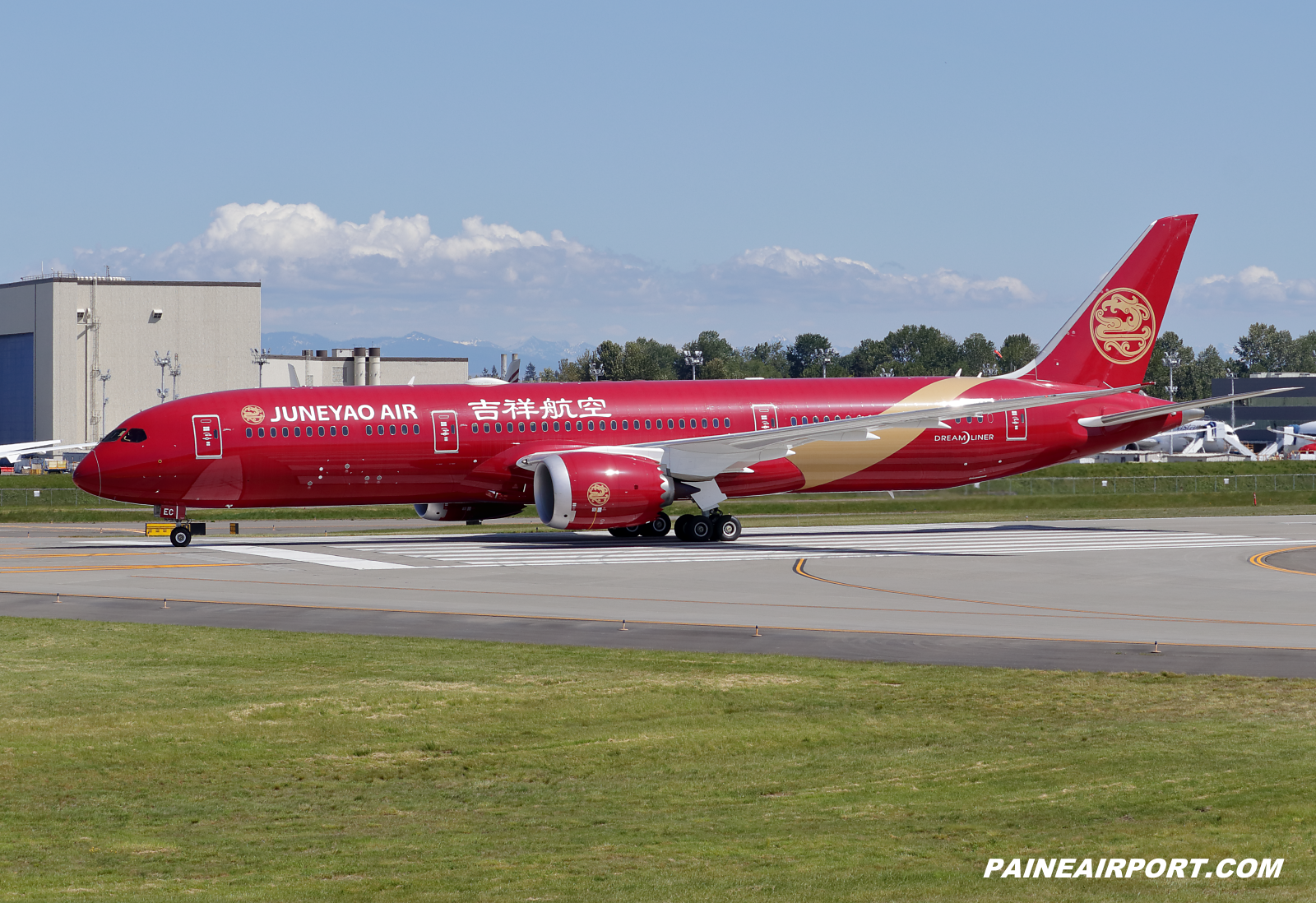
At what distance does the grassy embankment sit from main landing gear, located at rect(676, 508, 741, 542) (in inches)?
404

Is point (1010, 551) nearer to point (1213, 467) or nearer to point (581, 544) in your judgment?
point (581, 544)

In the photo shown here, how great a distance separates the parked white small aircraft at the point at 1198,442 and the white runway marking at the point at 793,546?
278 ft

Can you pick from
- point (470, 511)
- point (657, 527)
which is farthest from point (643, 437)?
point (470, 511)

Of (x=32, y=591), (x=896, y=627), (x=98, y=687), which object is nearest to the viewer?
(x=98, y=687)

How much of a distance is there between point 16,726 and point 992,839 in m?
11.0

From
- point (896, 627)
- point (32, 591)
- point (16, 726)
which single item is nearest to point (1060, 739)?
point (896, 627)

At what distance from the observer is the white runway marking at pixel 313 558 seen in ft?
113

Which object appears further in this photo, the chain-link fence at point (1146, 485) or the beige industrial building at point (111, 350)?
the beige industrial building at point (111, 350)

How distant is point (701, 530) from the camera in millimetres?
41531

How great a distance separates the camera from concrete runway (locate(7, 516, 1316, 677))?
21.8m

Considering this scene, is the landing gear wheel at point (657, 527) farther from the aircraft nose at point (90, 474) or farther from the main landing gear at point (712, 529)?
the aircraft nose at point (90, 474)

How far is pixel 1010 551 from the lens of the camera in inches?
1501

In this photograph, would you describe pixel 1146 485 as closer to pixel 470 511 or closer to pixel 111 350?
pixel 470 511

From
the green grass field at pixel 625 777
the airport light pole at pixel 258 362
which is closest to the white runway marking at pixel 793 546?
the green grass field at pixel 625 777
